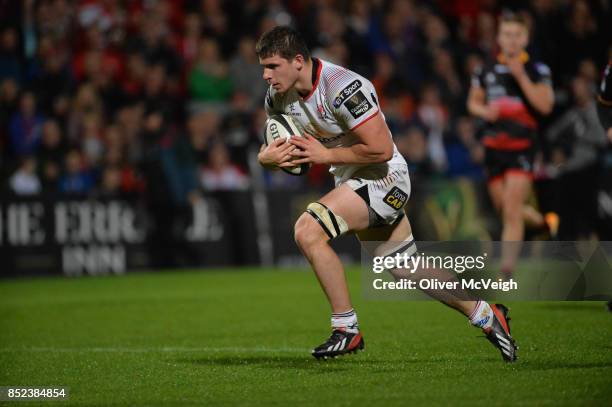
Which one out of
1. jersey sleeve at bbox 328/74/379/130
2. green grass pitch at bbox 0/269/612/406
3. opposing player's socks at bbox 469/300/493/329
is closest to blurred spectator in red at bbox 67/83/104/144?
green grass pitch at bbox 0/269/612/406

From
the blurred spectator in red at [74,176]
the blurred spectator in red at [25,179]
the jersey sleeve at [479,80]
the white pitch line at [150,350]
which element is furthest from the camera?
the blurred spectator in red at [74,176]

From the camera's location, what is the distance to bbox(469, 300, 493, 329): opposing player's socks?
22.0 ft

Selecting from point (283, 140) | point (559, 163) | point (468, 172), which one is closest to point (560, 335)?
point (283, 140)

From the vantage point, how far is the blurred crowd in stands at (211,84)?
15.8m

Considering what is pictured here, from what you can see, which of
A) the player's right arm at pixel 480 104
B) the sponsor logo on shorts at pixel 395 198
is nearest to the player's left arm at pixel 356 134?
the sponsor logo on shorts at pixel 395 198

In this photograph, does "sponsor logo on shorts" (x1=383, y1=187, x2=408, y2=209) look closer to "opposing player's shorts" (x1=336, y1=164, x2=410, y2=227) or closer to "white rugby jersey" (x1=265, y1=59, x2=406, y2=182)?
"opposing player's shorts" (x1=336, y1=164, x2=410, y2=227)

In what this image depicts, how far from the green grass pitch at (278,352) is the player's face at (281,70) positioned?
181cm

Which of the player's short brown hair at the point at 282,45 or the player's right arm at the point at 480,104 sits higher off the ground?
the player's short brown hair at the point at 282,45

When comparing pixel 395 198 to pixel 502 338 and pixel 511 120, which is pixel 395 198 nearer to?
pixel 502 338

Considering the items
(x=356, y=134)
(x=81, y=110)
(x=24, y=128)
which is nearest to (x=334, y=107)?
(x=356, y=134)

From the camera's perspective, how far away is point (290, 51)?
6758 millimetres

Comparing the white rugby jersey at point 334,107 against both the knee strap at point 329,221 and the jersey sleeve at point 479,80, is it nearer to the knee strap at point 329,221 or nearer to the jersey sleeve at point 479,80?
the knee strap at point 329,221

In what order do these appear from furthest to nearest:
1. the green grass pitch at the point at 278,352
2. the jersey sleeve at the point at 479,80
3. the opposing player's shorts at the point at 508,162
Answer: the jersey sleeve at the point at 479,80, the opposing player's shorts at the point at 508,162, the green grass pitch at the point at 278,352

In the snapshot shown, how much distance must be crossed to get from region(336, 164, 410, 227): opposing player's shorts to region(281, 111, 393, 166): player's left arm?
210 mm
